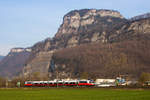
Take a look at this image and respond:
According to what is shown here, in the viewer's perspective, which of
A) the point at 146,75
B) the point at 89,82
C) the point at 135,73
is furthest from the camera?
the point at 135,73

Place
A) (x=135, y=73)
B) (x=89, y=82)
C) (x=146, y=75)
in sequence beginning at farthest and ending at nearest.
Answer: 1. (x=135, y=73)
2. (x=146, y=75)
3. (x=89, y=82)

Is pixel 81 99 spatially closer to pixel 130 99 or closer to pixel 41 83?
pixel 130 99

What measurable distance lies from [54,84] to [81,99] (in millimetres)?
80095

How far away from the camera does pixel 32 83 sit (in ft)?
447

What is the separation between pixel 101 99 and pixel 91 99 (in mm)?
1752

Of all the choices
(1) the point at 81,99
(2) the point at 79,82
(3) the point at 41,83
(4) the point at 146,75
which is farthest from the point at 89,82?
(1) the point at 81,99

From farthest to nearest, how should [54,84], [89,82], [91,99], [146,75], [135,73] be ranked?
[135,73] → [146,75] → [54,84] → [89,82] → [91,99]

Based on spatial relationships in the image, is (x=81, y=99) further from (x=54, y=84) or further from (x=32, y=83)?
(x=32, y=83)

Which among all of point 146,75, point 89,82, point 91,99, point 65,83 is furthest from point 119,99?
point 146,75

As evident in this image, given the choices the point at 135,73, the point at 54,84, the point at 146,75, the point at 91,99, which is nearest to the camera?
the point at 91,99

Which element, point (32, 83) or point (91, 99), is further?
point (32, 83)

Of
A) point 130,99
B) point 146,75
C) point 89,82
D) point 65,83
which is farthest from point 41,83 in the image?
point 130,99

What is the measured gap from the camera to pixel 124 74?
198000mm

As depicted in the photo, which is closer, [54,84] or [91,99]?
[91,99]
